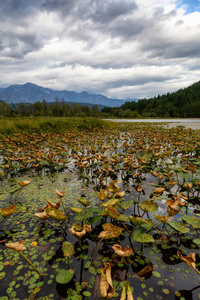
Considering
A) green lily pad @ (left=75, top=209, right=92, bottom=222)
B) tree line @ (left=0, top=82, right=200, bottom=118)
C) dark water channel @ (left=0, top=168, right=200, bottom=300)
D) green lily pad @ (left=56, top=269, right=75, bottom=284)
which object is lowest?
dark water channel @ (left=0, top=168, right=200, bottom=300)

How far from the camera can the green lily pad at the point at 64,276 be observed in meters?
1.52

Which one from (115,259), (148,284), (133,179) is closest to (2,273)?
(115,259)

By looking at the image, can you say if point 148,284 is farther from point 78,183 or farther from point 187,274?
point 78,183

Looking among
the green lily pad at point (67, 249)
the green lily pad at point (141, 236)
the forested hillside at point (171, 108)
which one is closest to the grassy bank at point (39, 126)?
the green lily pad at point (67, 249)

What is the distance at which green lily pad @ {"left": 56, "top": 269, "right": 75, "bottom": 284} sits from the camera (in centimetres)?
152

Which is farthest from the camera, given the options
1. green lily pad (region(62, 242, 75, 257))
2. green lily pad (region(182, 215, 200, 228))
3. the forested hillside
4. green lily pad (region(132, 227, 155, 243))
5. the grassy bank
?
the forested hillside

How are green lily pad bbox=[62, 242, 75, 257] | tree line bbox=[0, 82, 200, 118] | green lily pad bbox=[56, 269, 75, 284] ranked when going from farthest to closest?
tree line bbox=[0, 82, 200, 118]
green lily pad bbox=[62, 242, 75, 257]
green lily pad bbox=[56, 269, 75, 284]

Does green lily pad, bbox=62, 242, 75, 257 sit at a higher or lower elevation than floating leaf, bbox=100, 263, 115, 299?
lower

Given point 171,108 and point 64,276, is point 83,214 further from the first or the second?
point 171,108

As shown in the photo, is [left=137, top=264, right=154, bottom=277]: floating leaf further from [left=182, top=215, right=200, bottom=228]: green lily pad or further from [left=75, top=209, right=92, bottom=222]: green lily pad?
[left=75, top=209, right=92, bottom=222]: green lily pad

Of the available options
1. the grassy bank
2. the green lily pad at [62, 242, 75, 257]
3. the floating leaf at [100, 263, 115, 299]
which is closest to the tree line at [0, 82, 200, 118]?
the grassy bank

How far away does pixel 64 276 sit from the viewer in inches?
61.6

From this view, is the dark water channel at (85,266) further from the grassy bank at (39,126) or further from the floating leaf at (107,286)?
the grassy bank at (39,126)

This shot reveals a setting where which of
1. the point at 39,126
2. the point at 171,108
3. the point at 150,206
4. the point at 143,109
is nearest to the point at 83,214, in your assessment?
the point at 150,206
